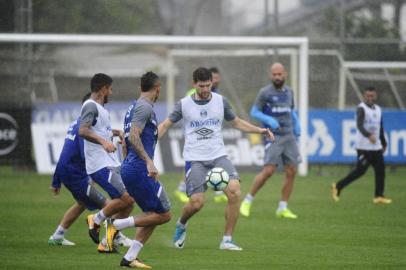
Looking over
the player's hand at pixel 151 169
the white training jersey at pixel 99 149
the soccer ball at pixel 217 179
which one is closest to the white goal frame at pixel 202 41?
the soccer ball at pixel 217 179

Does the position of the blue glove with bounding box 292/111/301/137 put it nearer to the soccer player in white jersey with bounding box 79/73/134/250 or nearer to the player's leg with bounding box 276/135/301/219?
the player's leg with bounding box 276/135/301/219

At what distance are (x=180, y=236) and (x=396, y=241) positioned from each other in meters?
3.15

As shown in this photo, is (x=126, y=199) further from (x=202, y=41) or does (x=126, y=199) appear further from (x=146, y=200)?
(x=202, y=41)

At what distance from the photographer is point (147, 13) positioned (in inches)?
1328

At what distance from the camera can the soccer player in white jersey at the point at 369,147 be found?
20703 millimetres

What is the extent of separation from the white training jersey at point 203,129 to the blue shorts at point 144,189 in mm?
1995

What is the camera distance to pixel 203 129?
45.4ft

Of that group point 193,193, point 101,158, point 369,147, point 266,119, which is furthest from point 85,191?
point 369,147

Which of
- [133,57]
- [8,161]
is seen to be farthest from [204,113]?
[133,57]

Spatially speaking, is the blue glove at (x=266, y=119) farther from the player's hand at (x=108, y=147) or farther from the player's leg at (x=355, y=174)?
the player's hand at (x=108, y=147)

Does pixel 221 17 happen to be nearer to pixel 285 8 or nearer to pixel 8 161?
pixel 285 8

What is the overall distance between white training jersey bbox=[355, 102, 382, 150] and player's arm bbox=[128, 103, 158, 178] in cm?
1016

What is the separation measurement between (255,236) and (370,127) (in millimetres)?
7025

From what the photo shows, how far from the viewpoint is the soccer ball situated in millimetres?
13289
